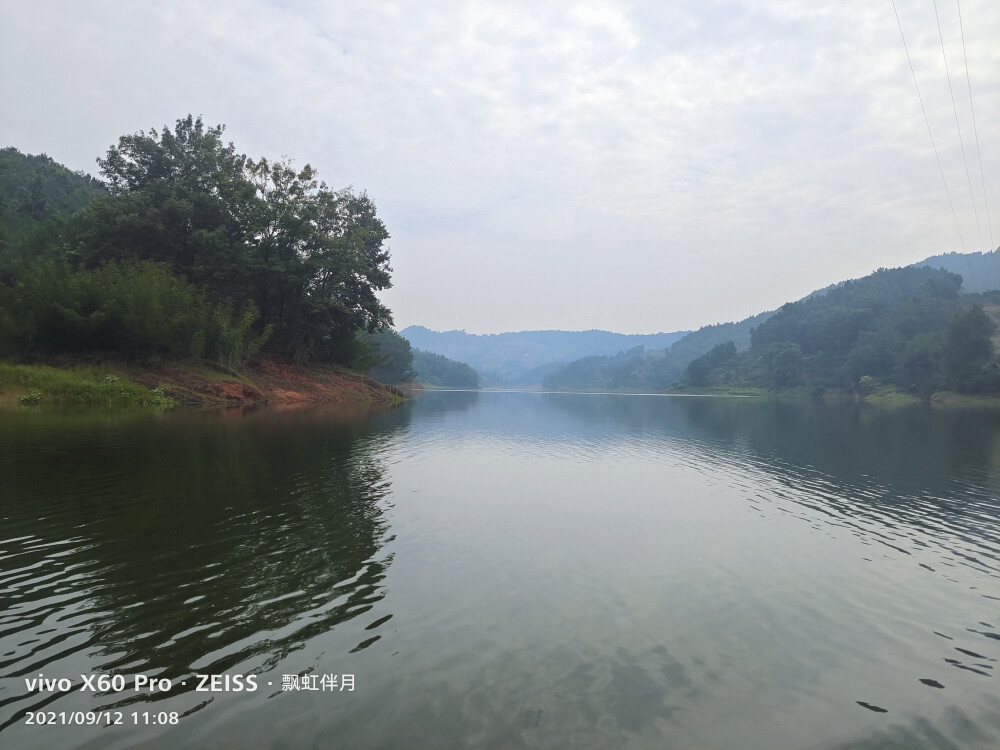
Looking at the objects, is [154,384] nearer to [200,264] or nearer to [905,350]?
[200,264]

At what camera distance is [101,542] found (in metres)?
11.4

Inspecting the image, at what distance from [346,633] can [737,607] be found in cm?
729

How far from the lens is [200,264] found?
56.4 meters

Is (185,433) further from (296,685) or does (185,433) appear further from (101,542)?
(296,685)

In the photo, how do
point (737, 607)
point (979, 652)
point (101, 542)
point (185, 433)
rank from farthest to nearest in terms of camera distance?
point (185, 433) < point (101, 542) < point (737, 607) < point (979, 652)

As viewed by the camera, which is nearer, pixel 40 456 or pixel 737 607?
pixel 737 607

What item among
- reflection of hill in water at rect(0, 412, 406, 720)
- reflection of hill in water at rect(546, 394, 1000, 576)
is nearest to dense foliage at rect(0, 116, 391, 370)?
reflection of hill in water at rect(0, 412, 406, 720)

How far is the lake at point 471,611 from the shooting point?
21.1 ft

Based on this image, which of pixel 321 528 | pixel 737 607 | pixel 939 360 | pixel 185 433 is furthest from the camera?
pixel 939 360

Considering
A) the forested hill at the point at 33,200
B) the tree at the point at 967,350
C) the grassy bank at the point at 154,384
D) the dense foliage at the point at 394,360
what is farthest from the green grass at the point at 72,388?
the tree at the point at 967,350

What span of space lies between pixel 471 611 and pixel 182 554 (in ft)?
20.3

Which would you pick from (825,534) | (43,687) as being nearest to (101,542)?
(43,687)

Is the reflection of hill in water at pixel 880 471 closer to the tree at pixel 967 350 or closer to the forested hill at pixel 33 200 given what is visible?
the forested hill at pixel 33 200

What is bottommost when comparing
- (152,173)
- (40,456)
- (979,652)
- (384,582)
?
(979,652)
